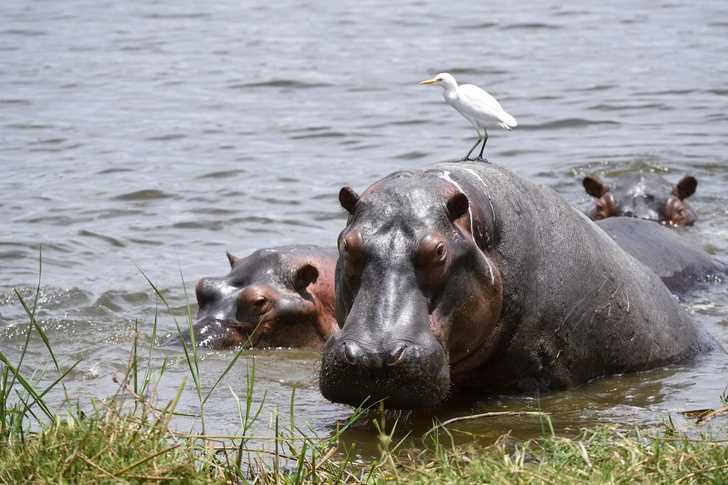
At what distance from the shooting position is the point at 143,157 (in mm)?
12234

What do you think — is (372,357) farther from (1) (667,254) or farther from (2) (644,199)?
(2) (644,199)

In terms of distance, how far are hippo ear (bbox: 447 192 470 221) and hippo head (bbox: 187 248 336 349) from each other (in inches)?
81.4

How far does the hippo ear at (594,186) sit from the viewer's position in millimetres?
9531

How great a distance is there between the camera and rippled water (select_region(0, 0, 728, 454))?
6695 millimetres

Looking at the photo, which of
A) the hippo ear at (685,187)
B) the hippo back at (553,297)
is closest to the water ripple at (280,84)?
the hippo ear at (685,187)

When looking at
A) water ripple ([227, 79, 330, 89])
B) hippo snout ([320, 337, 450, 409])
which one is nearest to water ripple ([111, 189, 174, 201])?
water ripple ([227, 79, 330, 89])

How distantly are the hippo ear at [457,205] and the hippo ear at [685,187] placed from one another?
5324 mm

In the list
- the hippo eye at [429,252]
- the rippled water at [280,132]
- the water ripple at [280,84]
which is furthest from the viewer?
the water ripple at [280,84]

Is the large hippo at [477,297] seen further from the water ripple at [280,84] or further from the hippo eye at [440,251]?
the water ripple at [280,84]

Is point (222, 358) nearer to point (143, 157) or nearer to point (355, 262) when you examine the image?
point (355, 262)

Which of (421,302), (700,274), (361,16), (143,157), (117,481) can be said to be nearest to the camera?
(117,481)

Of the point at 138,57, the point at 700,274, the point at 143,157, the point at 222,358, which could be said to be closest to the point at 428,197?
the point at 222,358

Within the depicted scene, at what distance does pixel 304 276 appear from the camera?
21.4 ft

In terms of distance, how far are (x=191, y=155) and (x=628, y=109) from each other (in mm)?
4950
